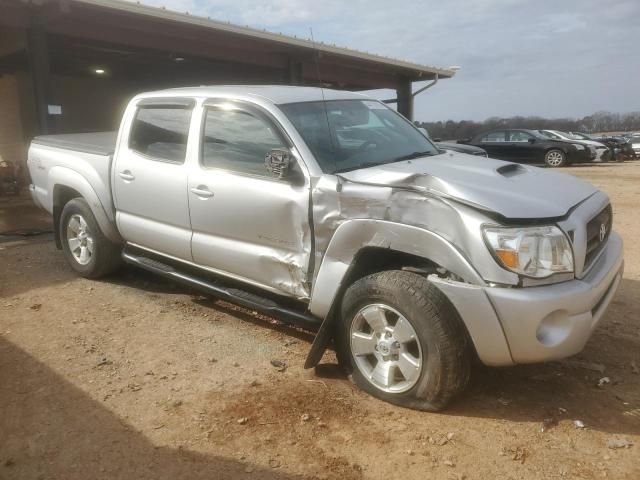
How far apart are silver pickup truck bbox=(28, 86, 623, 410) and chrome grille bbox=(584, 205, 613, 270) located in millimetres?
21

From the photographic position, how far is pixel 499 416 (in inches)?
124

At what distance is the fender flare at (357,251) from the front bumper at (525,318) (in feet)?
0.36

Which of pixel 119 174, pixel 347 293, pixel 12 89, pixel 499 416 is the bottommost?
pixel 499 416

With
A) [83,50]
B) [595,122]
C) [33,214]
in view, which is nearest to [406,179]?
[33,214]

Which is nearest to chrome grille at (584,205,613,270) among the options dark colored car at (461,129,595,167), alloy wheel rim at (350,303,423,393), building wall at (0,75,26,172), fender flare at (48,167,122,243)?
alloy wheel rim at (350,303,423,393)

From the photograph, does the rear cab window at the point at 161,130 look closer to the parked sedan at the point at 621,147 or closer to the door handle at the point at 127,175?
the door handle at the point at 127,175

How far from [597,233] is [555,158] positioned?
58.6ft

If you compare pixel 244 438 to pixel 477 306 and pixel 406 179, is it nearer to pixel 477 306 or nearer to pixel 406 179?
pixel 477 306

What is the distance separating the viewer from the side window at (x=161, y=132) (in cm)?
443

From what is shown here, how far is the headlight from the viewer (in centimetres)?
283

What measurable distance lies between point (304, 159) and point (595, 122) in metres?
53.8

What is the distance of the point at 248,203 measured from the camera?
383cm

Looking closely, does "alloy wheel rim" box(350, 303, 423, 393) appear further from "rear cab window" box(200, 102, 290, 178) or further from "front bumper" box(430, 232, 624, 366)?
"rear cab window" box(200, 102, 290, 178)

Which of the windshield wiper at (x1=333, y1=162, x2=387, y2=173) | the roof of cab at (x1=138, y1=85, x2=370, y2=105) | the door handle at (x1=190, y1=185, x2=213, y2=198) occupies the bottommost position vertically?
the door handle at (x1=190, y1=185, x2=213, y2=198)
